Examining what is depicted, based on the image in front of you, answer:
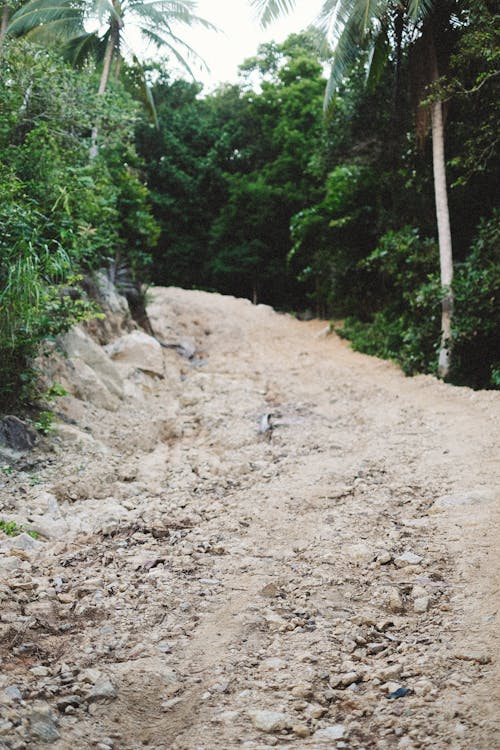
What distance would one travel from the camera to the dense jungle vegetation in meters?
6.71

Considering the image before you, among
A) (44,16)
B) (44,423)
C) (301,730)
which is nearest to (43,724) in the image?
(301,730)

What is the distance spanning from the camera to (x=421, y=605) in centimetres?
298

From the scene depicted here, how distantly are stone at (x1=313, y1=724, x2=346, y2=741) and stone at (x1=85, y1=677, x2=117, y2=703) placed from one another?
0.89m

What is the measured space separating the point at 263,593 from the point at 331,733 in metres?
1.17

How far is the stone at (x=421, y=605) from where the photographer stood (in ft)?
9.69

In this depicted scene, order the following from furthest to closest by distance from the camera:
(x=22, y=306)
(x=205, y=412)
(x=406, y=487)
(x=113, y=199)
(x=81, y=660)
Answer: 1. (x=113, y=199)
2. (x=205, y=412)
3. (x=22, y=306)
4. (x=406, y=487)
5. (x=81, y=660)

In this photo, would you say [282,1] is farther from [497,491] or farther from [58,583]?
[58,583]

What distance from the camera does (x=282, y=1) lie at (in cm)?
938

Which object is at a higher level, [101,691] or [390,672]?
[390,672]

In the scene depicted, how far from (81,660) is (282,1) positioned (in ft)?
33.9

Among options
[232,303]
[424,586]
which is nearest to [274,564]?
[424,586]

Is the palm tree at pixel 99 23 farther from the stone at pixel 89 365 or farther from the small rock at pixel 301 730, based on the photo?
the small rock at pixel 301 730

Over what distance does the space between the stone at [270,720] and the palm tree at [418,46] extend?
298 inches

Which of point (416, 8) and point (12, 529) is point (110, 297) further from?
point (12, 529)
